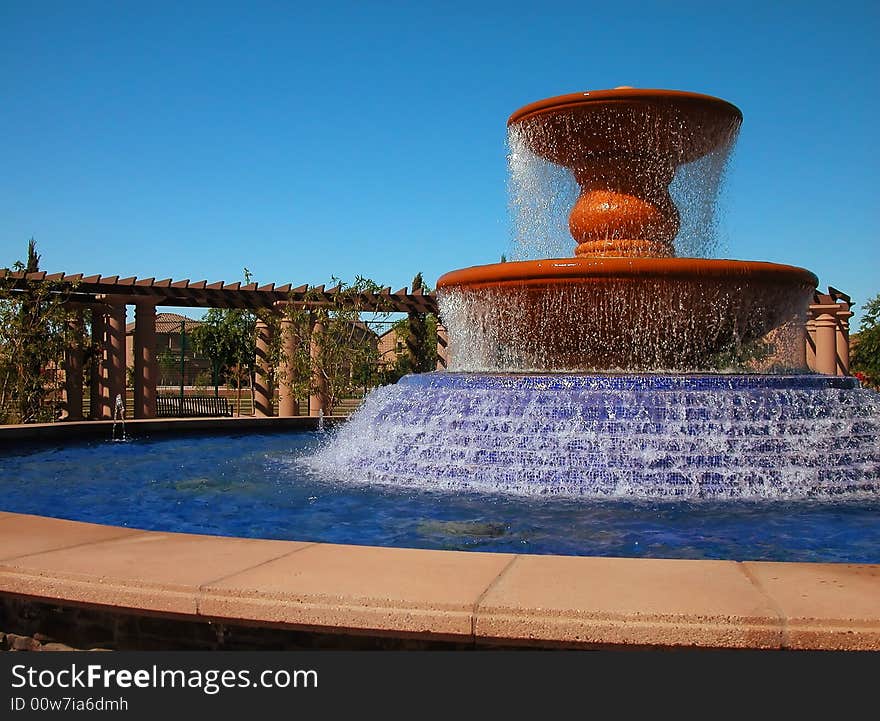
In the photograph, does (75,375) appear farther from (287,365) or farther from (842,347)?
(842,347)

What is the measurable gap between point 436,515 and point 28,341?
53.3 ft

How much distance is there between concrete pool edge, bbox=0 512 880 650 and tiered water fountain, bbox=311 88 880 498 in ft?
13.4

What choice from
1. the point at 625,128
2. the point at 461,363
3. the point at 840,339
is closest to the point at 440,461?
the point at 461,363

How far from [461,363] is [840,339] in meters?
19.1

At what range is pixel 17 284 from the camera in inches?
749

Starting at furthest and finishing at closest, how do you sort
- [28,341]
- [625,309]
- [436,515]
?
[28,341], [625,309], [436,515]

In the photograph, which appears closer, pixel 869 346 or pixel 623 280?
pixel 623 280

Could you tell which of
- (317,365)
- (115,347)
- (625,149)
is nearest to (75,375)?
(115,347)

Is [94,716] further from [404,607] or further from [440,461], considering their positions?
[440,461]

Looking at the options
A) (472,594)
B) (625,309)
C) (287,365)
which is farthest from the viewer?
(287,365)

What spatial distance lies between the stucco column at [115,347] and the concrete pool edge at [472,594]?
56.5ft

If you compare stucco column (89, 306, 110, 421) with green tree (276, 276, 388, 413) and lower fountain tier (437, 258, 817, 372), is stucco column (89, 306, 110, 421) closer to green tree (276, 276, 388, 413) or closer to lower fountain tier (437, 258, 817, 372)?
green tree (276, 276, 388, 413)

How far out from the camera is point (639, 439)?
7.90 m

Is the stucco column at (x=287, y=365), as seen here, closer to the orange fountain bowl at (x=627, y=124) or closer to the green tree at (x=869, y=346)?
the orange fountain bowl at (x=627, y=124)
